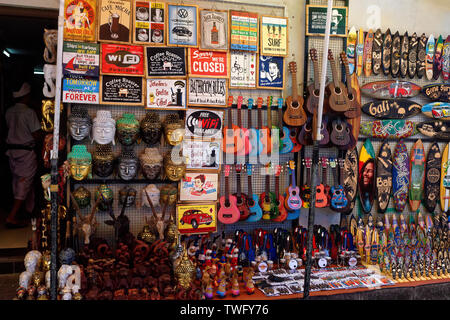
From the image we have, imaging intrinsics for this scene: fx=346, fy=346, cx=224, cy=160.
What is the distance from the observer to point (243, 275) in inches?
132

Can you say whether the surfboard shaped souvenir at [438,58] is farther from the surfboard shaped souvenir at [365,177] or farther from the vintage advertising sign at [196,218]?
the vintage advertising sign at [196,218]

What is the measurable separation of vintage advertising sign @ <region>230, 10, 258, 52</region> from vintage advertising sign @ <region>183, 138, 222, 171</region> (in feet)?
3.36

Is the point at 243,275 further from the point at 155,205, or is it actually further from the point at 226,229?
the point at 155,205

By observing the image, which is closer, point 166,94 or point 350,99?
point 166,94

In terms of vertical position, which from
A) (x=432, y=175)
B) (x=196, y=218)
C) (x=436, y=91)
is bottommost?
(x=196, y=218)

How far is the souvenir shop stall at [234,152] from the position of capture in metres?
3.16

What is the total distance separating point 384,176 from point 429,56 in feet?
5.08

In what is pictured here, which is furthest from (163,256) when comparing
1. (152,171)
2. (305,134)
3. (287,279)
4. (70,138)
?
(305,134)

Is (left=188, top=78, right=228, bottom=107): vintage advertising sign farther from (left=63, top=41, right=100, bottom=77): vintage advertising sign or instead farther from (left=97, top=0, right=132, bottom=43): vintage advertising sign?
(left=63, top=41, right=100, bottom=77): vintage advertising sign

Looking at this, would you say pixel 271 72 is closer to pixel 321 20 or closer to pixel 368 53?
pixel 321 20

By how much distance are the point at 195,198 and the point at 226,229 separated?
19.7 inches

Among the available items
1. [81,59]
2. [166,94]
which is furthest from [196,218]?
[81,59]

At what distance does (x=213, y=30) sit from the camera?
3.51 m

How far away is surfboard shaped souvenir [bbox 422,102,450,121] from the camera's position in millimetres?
4145
